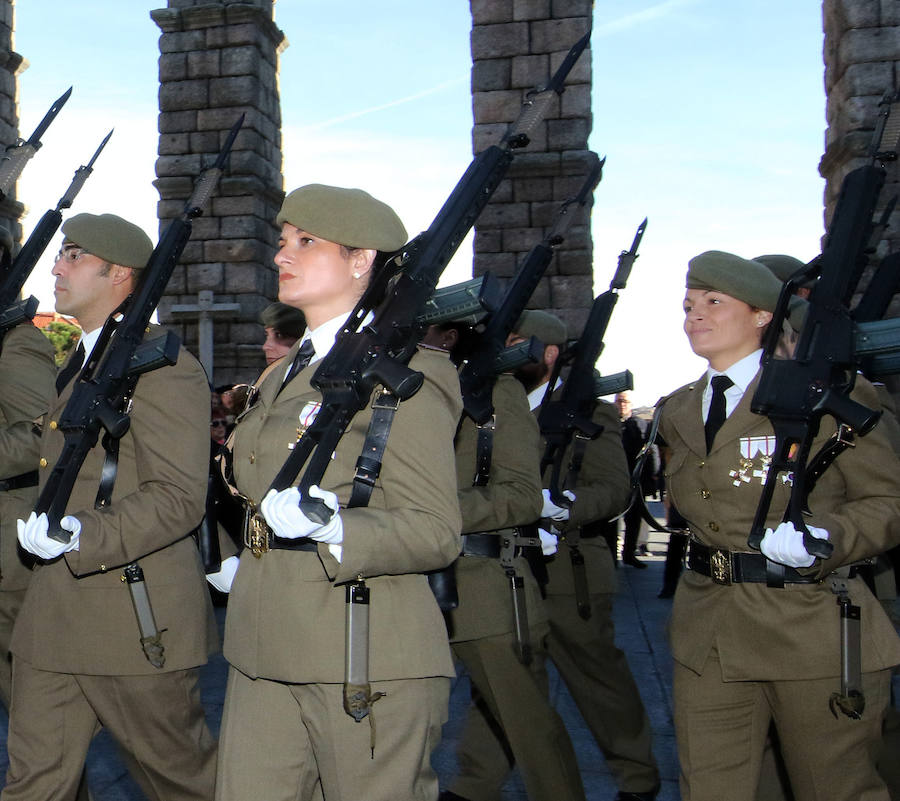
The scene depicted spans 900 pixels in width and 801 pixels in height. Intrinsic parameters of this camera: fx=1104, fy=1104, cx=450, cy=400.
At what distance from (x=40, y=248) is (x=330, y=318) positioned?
2584 millimetres

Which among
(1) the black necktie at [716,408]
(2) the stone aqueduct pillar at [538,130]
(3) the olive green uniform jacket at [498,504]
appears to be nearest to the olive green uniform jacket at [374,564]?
(1) the black necktie at [716,408]

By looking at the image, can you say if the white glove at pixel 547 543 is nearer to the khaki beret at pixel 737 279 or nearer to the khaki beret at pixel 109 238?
the khaki beret at pixel 737 279

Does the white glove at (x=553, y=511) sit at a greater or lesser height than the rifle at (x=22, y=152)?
lesser

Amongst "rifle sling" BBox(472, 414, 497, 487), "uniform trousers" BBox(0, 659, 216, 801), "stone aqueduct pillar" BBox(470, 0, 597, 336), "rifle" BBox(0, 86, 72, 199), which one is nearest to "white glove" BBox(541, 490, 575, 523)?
"rifle sling" BBox(472, 414, 497, 487)

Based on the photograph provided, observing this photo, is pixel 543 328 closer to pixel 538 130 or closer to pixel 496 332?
pixel 496 332

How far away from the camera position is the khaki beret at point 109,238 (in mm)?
3211

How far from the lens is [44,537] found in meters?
2.74

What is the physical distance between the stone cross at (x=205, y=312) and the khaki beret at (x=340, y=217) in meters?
9.08

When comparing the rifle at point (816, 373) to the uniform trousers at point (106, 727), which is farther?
the uniform trousers at point (106, 727)

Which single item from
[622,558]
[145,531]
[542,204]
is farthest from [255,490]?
[622,558]

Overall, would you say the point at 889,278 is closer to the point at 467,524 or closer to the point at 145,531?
the point at 467,524

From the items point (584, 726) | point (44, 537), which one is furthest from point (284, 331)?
point (584, 726)

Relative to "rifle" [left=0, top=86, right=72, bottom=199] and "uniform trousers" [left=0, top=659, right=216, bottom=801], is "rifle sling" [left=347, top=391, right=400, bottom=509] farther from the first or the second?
"rifle" [left=0, top=86, right=72, bottom=199]

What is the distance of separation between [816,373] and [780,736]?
0.93m
